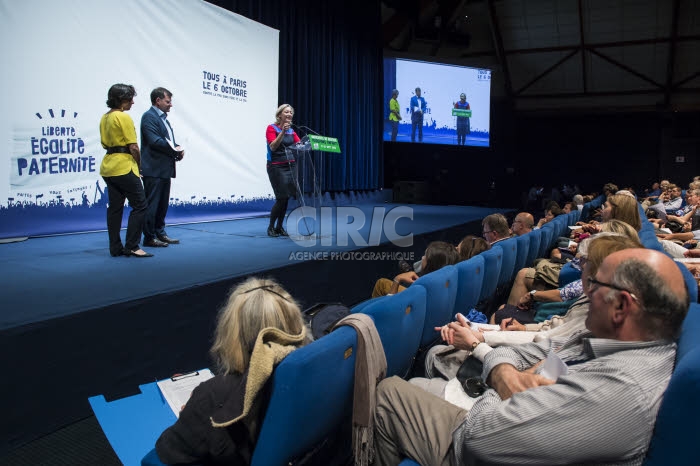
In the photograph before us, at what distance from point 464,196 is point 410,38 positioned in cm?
452

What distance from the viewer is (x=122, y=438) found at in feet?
4.56

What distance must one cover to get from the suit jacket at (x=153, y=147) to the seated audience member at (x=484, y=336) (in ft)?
9.40

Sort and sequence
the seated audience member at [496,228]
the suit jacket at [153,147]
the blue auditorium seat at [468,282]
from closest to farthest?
1. the blue auditorium seat at [468,282]
2. the seated audience member at [496,228]
3. the suit jacket at [153,147]

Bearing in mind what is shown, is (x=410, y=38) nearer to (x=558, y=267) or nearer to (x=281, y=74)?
(x=281, y=74)

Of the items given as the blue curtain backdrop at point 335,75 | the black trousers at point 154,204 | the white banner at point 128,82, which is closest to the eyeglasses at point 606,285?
the black trousers at point 154,204

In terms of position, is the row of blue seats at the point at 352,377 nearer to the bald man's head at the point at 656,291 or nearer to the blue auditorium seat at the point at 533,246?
the bald man's head at the point at 656,291

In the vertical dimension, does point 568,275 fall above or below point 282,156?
below

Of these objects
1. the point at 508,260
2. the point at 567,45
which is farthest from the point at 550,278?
the point at 567,45

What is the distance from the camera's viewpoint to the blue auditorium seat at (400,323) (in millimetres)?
1467

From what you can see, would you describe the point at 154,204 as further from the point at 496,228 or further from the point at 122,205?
the point at 496,228

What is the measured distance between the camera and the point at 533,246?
347 cm

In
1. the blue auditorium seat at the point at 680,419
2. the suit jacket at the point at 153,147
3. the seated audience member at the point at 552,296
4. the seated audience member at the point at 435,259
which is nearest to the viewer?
the blue auditorium seat at the point at 680,419

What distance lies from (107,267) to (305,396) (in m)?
2.26

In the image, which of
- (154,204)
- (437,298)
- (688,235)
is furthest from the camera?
(688,235)
